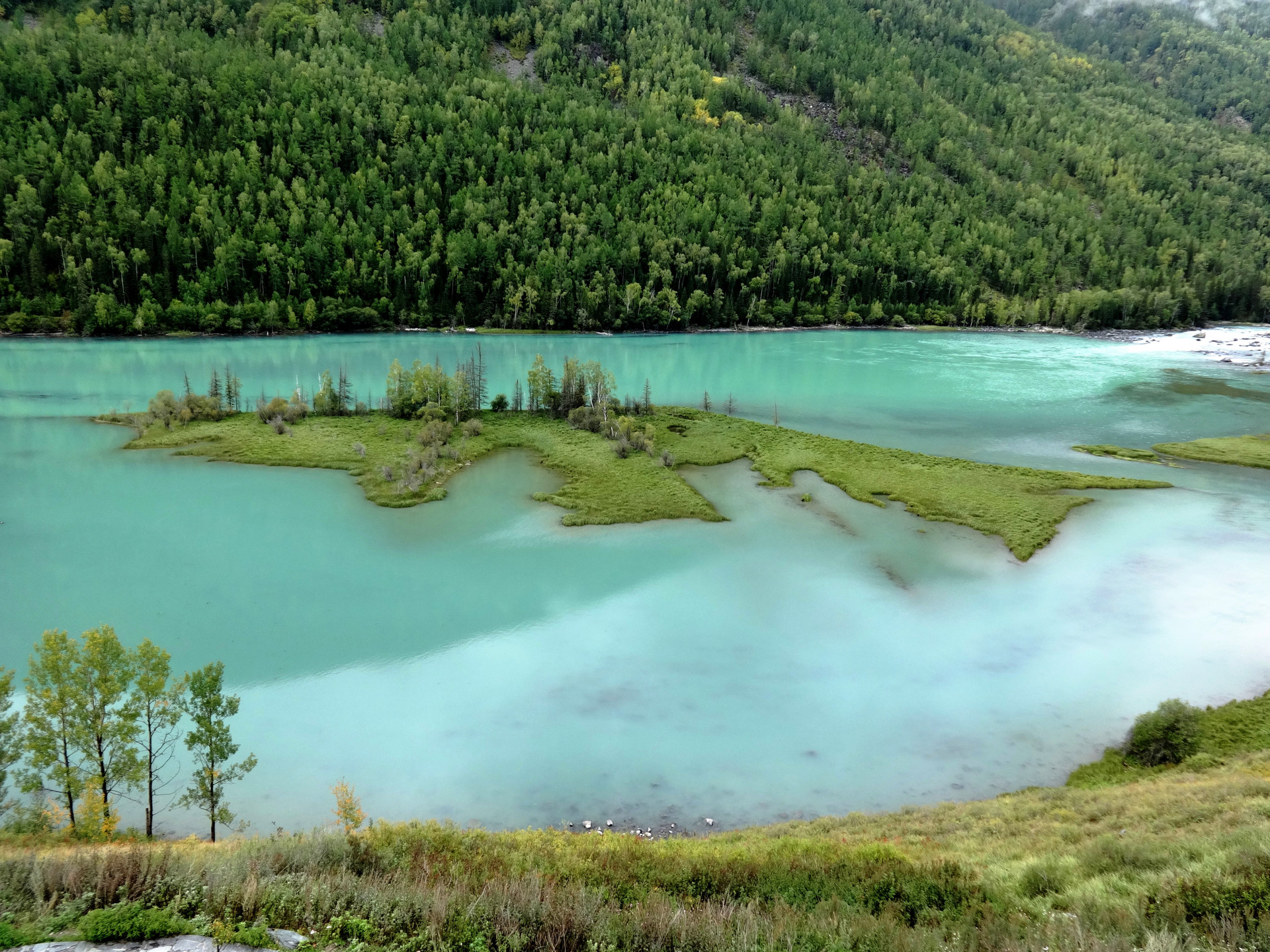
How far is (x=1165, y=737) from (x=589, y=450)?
36327 millimetres

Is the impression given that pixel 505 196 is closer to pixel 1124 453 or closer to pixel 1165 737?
pixel 1124 453

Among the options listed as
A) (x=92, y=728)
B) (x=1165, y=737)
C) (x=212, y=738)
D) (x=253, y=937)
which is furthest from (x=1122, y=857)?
(x=92, y=728)

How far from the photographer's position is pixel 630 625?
28.5 meters

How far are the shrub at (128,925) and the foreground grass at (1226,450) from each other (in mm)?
67131

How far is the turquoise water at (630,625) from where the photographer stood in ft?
68.0

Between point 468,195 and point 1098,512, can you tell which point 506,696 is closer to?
point 1098,512

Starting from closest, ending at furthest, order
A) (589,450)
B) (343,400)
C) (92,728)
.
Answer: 1. (92,728)
2. (589,450)
3. (343,400)

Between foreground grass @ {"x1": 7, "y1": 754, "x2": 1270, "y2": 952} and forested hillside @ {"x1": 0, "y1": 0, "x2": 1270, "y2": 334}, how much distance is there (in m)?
106

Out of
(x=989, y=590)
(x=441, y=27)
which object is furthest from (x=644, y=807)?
(x=441, y=27)

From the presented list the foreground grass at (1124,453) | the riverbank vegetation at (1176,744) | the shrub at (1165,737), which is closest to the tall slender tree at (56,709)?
the riverbank vegetation at (1176,744)

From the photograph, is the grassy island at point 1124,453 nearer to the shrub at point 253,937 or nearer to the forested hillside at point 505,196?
the shrub at point 253,937

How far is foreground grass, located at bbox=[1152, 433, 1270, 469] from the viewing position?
5425 cm

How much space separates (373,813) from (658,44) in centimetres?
21105

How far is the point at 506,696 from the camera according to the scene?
23922mm
